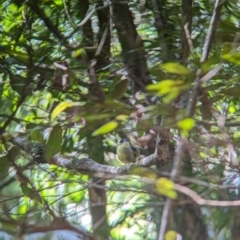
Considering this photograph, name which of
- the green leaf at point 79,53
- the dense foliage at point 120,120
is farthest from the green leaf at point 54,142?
the green leaf at point 79,53

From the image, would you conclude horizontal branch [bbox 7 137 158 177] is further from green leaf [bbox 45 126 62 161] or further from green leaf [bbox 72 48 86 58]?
green leaf [bbox 72 48 86 58]

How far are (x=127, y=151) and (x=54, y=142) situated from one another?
151 mm

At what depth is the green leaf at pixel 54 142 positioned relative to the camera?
791 mm

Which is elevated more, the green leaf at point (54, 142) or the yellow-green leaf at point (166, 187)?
the green leaf at point (54, 142)

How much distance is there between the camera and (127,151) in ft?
2.97

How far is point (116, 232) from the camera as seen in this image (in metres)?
0.82

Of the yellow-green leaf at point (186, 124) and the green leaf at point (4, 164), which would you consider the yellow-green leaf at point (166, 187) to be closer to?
the yellow-green leaf at point (186, 124)

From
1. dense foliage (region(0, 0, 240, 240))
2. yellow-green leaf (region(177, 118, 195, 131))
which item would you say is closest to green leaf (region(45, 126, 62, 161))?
dense foliage (region(0, 0, 240, 240))

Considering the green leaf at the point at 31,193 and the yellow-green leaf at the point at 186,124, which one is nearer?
the yellow-green leaf at the point at 186,124

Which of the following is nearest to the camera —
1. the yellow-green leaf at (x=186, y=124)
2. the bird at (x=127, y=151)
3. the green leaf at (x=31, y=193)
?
the yellow-green leaf at (x=186, y=124)

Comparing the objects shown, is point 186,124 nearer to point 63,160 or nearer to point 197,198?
point 197,198

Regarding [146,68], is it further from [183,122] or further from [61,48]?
[183,122]

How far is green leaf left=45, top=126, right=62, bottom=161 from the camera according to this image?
79 centimetres

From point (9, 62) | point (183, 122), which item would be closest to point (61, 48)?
point (9, 62)
